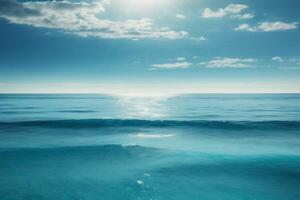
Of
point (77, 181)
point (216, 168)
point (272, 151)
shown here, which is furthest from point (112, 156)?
point (272, 151)

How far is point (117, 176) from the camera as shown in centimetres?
1102

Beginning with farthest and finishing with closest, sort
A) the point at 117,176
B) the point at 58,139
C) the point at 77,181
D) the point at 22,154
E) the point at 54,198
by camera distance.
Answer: the point at 58,139 < the point at 22,154 < the point at 117,176 < the point at 77,181 < the point at 54,198

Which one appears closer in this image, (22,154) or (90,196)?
(90,196)

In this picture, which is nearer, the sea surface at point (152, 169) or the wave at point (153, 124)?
the sea surface at point (152, 169)

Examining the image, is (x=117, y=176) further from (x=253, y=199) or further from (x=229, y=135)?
(x=229, y=135)

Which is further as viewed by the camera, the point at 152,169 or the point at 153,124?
the point at 153,124

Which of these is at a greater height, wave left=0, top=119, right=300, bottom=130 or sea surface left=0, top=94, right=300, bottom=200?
wave left=0, top=119, right=300, bottom=130

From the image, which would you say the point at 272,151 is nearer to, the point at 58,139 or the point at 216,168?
the point at 216,168

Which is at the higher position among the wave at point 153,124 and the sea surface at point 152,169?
the wave at point 153,124

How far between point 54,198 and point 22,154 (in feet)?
24.6

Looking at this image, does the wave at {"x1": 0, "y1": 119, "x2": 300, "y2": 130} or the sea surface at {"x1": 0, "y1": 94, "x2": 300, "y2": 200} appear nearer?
the sea surface at {"x1": 0, "y1": 94, "x2": 300, "y2": 200}

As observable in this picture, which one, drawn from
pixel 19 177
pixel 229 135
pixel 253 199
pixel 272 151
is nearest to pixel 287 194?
pixel 253 199

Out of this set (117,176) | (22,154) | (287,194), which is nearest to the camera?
(287,194)

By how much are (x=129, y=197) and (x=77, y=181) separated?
2825mm
